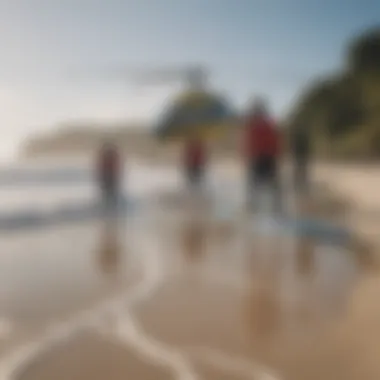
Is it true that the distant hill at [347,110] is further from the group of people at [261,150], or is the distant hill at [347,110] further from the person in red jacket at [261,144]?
the person in red jacket at [261,144]

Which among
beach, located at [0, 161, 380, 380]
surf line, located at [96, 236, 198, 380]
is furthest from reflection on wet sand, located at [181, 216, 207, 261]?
surf line, located at [96, 236, 198, 380]

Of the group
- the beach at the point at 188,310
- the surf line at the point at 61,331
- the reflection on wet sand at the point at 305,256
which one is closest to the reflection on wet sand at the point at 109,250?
the beach at the point at 188,310

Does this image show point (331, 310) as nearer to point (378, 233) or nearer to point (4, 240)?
point (378, 233)

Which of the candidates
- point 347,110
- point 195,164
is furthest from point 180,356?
point 347,110

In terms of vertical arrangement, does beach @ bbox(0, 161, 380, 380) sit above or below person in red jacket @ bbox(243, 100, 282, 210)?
below

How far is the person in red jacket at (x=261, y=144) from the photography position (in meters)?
4.11

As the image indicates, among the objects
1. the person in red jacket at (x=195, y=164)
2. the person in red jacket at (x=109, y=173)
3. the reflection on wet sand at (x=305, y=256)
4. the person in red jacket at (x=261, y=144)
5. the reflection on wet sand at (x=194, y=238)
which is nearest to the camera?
the reflection on wet sand at (x=305, y=256)

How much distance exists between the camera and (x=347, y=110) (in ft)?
28.5

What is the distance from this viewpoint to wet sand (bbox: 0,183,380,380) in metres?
1.40

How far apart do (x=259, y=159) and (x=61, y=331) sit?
269cm

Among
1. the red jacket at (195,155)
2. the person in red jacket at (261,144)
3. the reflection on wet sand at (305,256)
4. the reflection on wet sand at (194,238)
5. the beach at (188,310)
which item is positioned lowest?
the reflection on wet sand at (194,238)

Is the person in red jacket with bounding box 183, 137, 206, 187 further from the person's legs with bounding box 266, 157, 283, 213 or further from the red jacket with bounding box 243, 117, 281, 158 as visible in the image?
the red jacket with bounding box 243, 117, 281, 158

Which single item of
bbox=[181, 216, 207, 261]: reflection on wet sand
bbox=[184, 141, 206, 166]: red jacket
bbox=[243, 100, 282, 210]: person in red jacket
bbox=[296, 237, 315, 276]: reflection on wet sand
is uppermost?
bbox=[243, 100, 282, 210]: person in red jacket

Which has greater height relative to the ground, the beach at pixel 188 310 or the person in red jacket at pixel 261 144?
the person in red jacket at pixel 261 144
